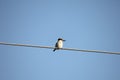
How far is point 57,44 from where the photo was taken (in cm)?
2058

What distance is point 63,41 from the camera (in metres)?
21.5

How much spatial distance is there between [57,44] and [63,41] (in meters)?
0.96
